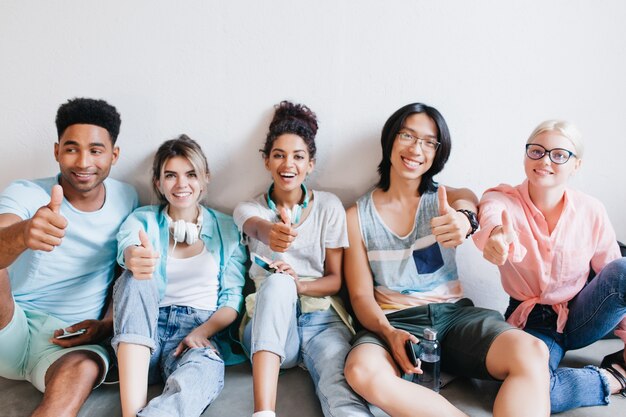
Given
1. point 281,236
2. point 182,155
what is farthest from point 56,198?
point 281,236

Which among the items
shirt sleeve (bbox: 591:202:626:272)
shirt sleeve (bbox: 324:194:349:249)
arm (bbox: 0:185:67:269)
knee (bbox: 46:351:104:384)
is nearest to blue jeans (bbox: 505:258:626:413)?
shirt sleeve (bbox: 591:202:626:272)

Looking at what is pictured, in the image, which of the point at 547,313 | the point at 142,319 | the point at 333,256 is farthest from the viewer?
the point at 333,256

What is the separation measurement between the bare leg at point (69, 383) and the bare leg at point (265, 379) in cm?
50

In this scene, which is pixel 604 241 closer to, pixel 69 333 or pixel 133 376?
pixel 133 376

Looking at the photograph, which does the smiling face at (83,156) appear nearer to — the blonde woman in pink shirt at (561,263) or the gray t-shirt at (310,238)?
the gray t-shirt at (310,238)

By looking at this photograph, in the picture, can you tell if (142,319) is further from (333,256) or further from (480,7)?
(480,7)

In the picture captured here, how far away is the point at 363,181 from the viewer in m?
2.00

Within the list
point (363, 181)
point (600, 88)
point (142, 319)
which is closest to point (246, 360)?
point (142, 319)

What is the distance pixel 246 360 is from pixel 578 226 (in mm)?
1258

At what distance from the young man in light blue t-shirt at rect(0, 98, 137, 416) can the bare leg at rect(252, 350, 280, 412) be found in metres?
0.50

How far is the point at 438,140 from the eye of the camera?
1758mm

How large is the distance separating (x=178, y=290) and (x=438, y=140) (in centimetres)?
108

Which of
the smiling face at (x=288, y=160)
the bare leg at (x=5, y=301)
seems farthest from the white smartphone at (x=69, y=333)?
the smiling face at (x=288, y=160)

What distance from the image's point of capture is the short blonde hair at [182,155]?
176 centimetres
